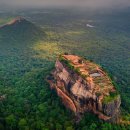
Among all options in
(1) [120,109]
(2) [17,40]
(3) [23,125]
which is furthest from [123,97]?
(2) [17,40]

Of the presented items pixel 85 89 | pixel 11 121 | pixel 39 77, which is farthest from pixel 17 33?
pixel 85 89

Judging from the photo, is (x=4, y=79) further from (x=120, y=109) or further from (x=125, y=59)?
(x=125, y=59)

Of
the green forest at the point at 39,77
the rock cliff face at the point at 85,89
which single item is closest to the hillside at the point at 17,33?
the green forest at the point at 39,77

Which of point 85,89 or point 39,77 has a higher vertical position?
point 85,89

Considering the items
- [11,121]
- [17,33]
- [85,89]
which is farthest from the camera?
[17,33]

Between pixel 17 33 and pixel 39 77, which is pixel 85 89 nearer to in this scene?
pixel 39 77

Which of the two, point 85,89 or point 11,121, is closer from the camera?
point 11,121

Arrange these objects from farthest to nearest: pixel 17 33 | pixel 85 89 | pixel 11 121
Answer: pixel 17 33, pixel 85 89, pixel 11 121

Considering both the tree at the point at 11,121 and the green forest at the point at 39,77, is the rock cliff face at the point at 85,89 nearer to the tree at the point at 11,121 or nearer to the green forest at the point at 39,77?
the green forest at the point at 39,77

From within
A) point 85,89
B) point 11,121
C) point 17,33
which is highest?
point 85,89
